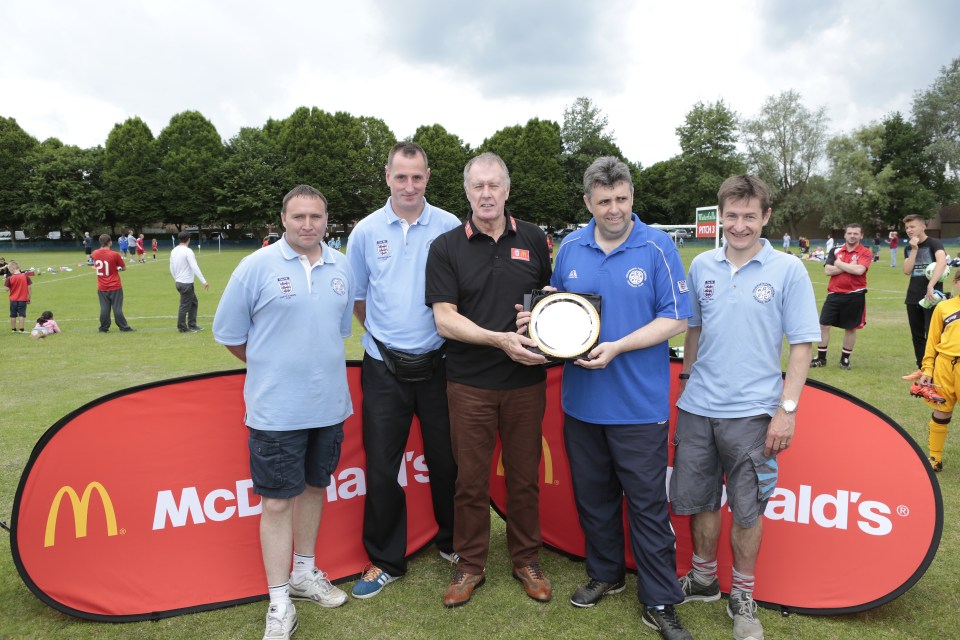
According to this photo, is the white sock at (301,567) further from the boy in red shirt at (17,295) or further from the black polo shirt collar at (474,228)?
the boy in red shirt at (17,295)

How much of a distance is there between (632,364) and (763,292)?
68 cm

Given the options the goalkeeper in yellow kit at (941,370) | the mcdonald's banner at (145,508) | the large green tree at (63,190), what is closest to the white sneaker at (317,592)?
the mcdonald's banner at (145,508)

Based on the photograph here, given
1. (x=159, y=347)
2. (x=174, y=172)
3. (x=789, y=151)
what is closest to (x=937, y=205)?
(x=789, y=151)

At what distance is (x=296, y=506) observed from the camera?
3.19 metres

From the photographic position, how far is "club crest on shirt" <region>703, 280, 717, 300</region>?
285cm

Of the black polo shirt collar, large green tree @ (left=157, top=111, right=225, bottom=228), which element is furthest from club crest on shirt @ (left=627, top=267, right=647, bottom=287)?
large green tree @ (left=157, top=111, right=225, bottom=228)

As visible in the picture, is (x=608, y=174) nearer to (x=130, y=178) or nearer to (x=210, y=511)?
(x=210, y=511)

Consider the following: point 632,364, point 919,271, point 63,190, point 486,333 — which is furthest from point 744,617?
point 63,190

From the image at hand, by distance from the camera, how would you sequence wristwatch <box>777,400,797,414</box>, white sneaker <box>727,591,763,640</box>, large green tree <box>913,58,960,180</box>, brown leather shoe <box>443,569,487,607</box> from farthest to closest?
large green tree <box>913,58,960,180</box>, brown leather shoe <box>443,569,487,607</box>, white sneaker <box>727,591,763,640</box>, wristwatch <box>777,400,797,414</box>

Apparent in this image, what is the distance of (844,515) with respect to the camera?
3.00m

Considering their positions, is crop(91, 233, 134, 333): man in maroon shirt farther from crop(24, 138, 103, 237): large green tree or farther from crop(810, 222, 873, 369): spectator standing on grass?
crop(24, 138, 103, 237): large green tree

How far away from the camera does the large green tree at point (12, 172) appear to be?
55.2 m

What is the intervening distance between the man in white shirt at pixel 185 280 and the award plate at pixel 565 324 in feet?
36.7

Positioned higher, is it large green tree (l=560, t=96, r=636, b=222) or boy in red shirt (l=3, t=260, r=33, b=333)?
large green tree (l=560, t=96, r=636, b=222)
